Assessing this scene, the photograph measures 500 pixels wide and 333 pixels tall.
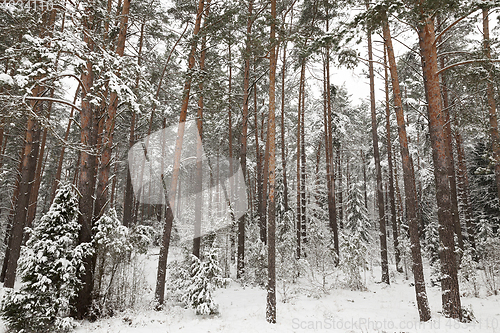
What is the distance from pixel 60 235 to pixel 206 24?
28.1 feet

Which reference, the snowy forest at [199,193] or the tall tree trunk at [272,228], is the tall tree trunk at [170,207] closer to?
the snowy forest at [199,193]

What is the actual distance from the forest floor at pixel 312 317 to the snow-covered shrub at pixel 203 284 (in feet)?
1.06

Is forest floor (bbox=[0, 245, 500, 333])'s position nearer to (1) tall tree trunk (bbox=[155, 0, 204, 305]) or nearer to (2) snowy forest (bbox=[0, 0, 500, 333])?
(2) snowy forest (bbox=[0, 0, 500, 333])

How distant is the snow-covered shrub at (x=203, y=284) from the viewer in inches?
312

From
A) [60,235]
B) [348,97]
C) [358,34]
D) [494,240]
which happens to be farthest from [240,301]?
[348,97]

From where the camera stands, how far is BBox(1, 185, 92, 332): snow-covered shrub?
5.94m

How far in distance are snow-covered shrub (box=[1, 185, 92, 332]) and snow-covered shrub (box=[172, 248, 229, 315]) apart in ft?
10.2

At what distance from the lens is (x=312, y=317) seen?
781 centimetres

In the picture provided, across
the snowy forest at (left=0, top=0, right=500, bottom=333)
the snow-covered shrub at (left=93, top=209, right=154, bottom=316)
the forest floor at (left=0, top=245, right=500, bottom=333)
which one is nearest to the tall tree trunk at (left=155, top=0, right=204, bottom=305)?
the snowy forest at (left=0, top=0, right=500, bottom=333)

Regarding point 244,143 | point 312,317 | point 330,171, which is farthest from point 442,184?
point 244,143

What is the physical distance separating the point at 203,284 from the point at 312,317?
341 cm

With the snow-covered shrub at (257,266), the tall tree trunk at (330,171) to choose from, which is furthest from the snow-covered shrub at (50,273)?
the tall tree trunk at (330,171)

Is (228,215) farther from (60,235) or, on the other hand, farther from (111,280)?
(60,235)

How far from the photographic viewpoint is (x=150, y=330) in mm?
6781
